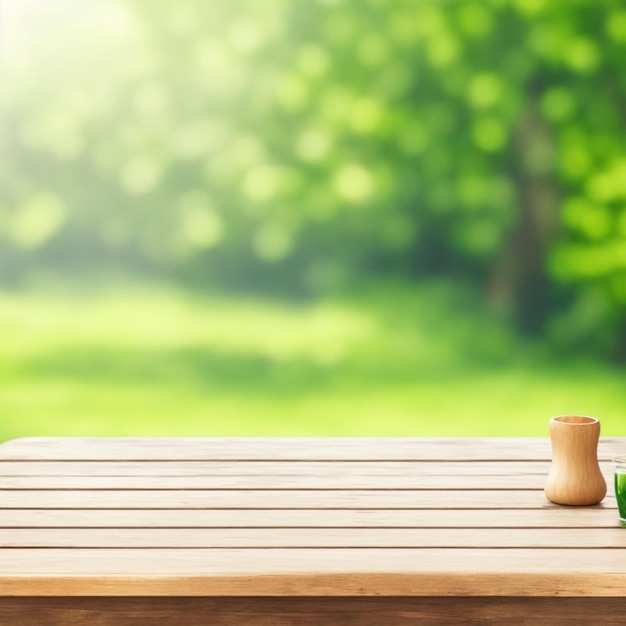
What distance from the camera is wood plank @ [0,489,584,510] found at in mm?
1337

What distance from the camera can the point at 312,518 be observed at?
128 cm

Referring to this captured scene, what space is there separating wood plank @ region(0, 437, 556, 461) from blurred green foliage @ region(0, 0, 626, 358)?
13.0 feet

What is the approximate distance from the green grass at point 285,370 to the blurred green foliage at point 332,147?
195 millimetres

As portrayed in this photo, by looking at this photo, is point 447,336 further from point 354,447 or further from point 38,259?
point 354,447

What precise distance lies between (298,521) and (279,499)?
112 mm

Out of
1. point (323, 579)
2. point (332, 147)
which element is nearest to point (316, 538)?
point (323, 579)

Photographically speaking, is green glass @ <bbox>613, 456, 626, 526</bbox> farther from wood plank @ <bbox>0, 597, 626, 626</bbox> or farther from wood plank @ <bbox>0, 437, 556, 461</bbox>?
wood plank @ <bbox>0, 437, 556, 461</bbox>

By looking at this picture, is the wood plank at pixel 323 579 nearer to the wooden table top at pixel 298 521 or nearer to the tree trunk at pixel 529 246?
the wooden table top at pixel 298 521

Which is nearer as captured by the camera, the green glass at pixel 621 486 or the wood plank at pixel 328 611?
the wood plank at pixel 328 611

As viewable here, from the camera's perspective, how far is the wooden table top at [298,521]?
1.07 metres

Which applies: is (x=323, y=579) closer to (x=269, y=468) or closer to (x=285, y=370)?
(x=269, y=468)

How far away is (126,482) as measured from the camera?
1.47 m

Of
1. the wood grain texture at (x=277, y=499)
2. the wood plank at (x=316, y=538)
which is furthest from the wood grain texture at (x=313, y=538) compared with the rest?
the wood grain texture at (x=277, y=499)

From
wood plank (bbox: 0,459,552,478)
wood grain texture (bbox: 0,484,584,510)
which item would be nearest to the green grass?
wood plank (bbox: 0,459,552,478)
